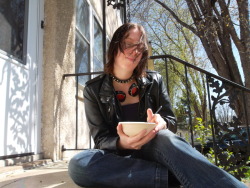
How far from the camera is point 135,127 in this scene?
1.22m

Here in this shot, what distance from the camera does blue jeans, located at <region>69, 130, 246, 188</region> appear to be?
1.06 meters

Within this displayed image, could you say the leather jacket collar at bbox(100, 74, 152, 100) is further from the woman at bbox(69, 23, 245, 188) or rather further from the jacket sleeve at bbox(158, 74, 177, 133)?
the jacket sleeve at bbox(158, 74, 177, 133)

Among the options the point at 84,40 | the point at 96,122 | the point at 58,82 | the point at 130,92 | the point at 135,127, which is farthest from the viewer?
the point at 84,40

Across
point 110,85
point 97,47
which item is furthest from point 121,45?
point 97,47

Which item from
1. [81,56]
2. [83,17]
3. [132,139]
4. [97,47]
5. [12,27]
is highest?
[83,17]

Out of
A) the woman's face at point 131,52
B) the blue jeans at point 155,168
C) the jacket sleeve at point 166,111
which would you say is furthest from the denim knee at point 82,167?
the woman's face at point 131,52

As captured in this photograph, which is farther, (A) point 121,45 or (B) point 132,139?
(A) point 121,45

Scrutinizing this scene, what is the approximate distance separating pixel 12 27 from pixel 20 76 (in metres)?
0.48

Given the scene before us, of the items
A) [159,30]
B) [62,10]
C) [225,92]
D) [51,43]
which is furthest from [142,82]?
[159,30]

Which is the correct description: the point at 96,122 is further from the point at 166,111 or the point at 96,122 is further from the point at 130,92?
the point at 166,111

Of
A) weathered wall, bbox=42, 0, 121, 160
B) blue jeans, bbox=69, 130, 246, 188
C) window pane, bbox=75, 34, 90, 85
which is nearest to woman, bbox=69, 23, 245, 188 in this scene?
blue jeans, bbox=69, 130, 246, 188

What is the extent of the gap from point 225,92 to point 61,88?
6.28ft

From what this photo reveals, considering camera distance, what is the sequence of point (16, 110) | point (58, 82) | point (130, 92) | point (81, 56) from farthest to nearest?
1. point (81, 56)
2. point (58, 82)
3. point (16, 110)
4. point (130, 92)

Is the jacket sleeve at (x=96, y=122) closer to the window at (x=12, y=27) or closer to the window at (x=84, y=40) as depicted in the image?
the window at (x=12, y=27)
